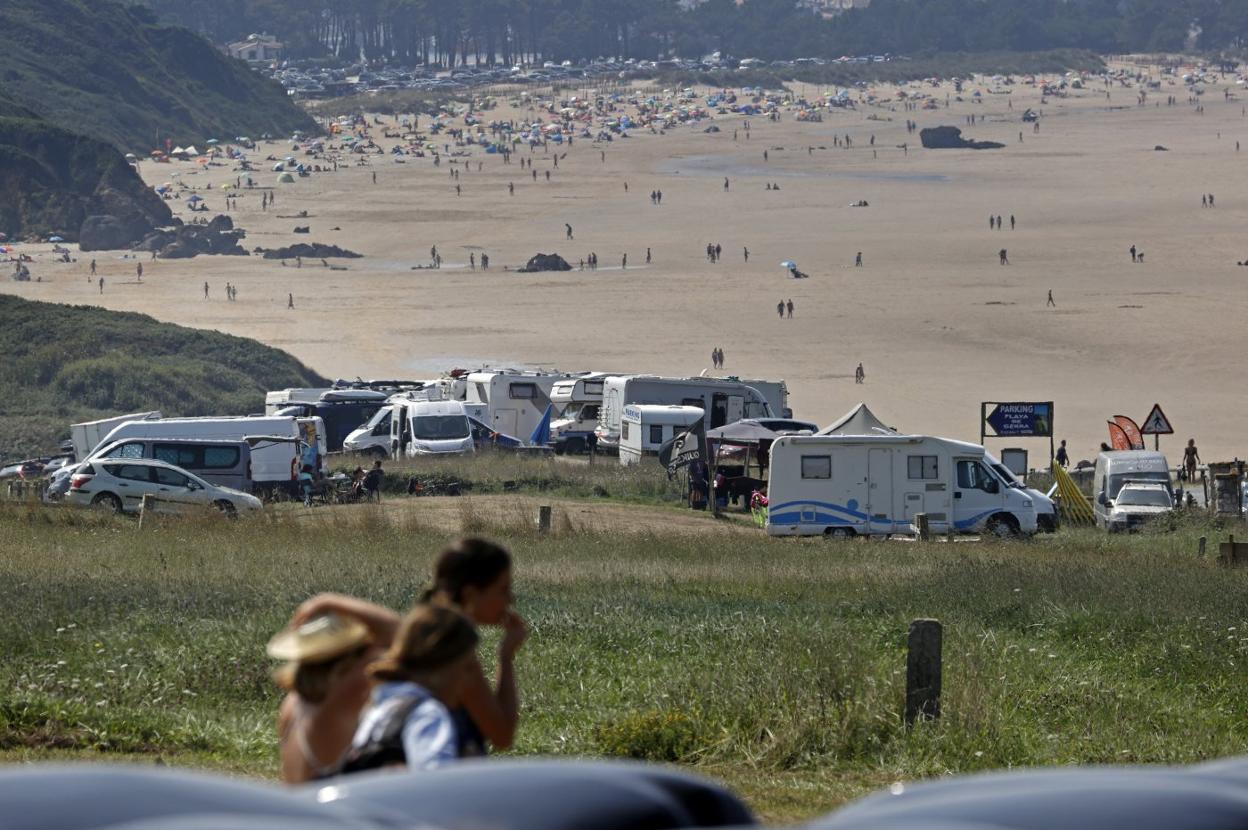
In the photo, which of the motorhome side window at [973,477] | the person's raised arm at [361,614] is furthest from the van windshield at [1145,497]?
the person's raised arm at [361,614]

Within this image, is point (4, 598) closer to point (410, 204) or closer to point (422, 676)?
point (422, 676)

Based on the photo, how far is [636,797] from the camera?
3.57 meters

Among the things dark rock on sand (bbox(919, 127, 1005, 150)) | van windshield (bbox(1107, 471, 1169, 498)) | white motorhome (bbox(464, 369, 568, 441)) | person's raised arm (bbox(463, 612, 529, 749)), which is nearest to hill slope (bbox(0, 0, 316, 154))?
dark rock on sand (bbox(919, 127, 1005, 150))

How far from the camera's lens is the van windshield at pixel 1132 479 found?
30.6 metres

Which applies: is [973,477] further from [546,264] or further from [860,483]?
[546,264]

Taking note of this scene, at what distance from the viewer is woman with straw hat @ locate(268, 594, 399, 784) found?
14.9 feet

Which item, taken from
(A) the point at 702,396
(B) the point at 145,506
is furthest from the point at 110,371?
(B) the point at 145,506

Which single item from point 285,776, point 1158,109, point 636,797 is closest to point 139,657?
point 285,776

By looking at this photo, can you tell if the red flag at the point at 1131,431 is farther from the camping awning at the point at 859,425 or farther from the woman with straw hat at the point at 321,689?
the woman with straw hat at the point at 321,689

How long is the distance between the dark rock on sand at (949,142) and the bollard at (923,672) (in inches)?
4488

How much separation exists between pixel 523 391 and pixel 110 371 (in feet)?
52.3

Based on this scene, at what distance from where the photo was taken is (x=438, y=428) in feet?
125

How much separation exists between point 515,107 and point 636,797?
166 metres

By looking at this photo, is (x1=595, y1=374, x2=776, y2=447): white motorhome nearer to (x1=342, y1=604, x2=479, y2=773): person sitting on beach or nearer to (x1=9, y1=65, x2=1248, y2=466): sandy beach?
(x1=9, y1=65, x2=1248, y2=466): sandy beach
